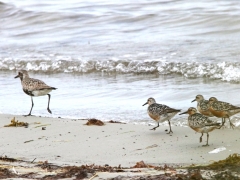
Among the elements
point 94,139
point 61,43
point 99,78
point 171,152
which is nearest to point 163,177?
point 171,152

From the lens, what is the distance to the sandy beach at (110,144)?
23.6 ft

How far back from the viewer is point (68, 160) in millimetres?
7230

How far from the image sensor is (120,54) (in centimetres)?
1633

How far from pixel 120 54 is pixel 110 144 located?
856 centimetres

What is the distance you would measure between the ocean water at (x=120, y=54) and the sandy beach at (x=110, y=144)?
1007 mm

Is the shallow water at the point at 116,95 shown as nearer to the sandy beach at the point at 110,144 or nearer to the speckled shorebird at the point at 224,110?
the speckled shorebird at the point at 224,110

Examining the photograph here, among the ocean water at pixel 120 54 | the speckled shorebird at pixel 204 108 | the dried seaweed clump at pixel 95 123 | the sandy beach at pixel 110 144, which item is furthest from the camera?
the ocean water at pixel 120 54

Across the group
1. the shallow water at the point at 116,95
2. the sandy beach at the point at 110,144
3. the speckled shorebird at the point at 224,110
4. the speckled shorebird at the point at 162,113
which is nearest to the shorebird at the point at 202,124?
the sandy beach at the point at 110,144

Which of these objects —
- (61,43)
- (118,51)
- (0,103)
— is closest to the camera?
(0,103)

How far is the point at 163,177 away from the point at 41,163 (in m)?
1.76

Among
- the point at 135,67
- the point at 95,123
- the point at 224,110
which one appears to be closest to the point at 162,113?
the point at 224,110

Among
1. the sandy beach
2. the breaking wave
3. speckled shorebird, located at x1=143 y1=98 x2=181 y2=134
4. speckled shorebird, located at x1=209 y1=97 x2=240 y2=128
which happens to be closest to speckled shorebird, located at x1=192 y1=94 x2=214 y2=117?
speckled shorebird, located at x1=209 y1=97 x2=240 y2=128

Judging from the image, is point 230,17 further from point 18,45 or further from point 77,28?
point 18,45

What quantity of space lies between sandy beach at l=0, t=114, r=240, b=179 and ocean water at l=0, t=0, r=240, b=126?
1.01 m
